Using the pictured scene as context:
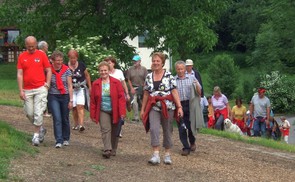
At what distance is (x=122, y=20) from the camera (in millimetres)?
21594

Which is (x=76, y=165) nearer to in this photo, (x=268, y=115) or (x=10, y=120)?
(x=10, y=120)

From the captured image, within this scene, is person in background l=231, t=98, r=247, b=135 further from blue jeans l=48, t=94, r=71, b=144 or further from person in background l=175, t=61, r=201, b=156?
blue jeans l=48, t=94, r=71, b=144

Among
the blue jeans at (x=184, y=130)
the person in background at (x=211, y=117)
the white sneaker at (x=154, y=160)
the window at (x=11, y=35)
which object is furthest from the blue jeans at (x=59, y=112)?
the window at (x=11, y=35)

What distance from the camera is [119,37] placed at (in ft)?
75.4

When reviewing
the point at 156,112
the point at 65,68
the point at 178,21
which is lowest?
the point at 156,112

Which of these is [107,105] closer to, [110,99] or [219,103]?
[110,99]

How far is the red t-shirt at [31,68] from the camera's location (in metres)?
10.7

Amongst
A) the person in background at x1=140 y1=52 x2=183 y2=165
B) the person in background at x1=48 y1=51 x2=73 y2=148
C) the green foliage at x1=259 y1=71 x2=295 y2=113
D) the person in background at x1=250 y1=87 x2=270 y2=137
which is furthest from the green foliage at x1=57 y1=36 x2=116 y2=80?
the green foliage at x1=259 y1=71 x2=295 y2=113

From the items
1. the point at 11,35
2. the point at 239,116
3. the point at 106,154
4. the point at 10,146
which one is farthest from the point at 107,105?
the point at 11,35

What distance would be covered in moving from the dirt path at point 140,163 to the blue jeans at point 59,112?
256mm

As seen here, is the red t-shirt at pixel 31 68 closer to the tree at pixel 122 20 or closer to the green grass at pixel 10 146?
the green grass at pixel 10 146

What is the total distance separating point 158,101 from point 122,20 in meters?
11.5

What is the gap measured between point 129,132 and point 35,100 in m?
3.89

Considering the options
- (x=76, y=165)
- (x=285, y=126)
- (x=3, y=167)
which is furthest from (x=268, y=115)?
(x=3, y=167)
